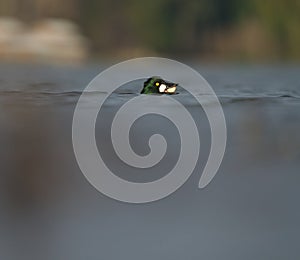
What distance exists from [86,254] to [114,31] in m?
15.7

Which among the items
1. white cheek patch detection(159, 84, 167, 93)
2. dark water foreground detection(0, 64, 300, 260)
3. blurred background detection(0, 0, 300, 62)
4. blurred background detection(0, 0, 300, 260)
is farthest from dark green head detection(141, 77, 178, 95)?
blurred background detection(0, 0, 300, 62)

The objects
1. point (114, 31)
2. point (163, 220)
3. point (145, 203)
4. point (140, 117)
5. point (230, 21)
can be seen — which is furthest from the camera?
point (114, 31)

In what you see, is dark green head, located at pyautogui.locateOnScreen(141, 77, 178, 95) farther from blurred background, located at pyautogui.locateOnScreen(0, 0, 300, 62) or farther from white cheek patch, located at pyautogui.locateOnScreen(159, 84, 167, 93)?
blurred background, located at pyautogui.locateOnScreen(0, 0, 300, 62)

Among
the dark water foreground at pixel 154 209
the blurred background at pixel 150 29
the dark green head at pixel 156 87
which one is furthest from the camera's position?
the blurred background at pixel 150 29

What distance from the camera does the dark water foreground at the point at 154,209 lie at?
2.55 m

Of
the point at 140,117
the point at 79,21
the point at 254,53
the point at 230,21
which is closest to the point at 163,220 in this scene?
the point at 140,117

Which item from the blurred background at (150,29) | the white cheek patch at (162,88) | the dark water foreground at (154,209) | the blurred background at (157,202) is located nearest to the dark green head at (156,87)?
the white cheek patch at (162,88)

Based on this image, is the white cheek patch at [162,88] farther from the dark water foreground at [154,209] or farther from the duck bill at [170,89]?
the dark water foreground at [154,209]

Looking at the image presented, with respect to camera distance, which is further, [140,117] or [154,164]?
[140,117]

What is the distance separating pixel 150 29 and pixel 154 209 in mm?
15189

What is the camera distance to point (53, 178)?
3.38 m

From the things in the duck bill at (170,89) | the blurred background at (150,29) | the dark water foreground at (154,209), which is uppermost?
the blurred background at (150,29)

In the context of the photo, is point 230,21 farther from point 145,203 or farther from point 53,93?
point 145,203

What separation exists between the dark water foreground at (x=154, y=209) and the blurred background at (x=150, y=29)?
449 inches
